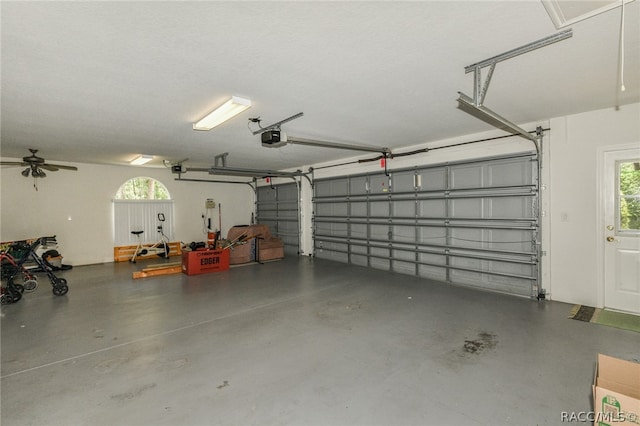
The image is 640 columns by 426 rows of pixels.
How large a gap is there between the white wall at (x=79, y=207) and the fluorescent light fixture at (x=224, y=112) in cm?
548

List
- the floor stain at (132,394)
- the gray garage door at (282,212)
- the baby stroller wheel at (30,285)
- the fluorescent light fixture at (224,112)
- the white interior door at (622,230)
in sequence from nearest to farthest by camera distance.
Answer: the floor stain at (132,394) → the fluorescent light fixture at (224,112) → the white interior door at (622,230) → the baby stroller wheel at (30,285) → the gray garage door at (282,212)

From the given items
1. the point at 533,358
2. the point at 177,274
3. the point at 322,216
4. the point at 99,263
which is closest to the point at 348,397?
the point at 533,358

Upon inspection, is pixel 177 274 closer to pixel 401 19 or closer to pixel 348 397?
pixel 348 397

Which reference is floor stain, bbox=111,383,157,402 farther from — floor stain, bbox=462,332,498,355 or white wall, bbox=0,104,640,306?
→ white wall, bbox=0,104,640,306

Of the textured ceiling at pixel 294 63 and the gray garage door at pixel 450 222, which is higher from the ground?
the textured ceiling at pixel 294 63

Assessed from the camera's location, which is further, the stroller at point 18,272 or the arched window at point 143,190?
the arched window at point 143,190

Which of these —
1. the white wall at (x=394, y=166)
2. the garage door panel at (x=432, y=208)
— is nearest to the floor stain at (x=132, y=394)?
the garage door panel at (x=432, y=208)

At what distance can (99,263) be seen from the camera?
7.53 metres

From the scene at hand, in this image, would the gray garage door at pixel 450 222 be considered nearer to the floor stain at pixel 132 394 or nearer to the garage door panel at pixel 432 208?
the garage door panel at pixel 432 208

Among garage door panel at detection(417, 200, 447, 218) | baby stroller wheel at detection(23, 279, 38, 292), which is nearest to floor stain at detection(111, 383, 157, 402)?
baby stroller wheel at detection(23, 279, 38, 292)

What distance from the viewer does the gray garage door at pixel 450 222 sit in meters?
4.40

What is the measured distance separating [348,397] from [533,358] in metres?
1.83

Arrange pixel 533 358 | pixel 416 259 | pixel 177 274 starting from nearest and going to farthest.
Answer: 1. pixel 533 358
2. pixel 416 259
3. pixel 177 274

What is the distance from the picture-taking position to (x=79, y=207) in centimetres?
724
